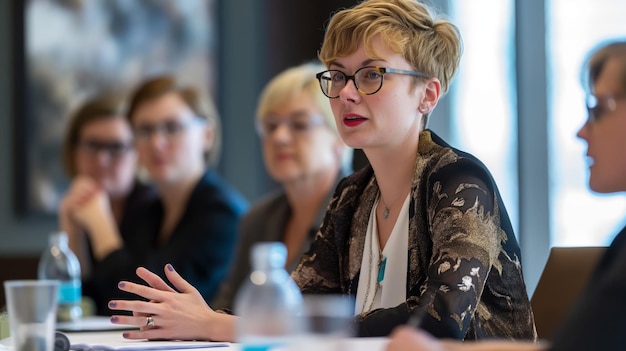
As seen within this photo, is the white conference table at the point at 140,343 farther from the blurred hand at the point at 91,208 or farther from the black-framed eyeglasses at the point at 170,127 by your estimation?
the blurred hand at the point at 91,208

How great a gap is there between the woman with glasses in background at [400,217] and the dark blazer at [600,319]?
46 centimetres

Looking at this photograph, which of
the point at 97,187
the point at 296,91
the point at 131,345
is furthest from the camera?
the point at 97,187

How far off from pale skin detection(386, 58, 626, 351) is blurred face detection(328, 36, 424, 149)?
0.78 meters

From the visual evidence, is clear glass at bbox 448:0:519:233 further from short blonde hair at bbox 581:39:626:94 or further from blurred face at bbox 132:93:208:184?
short blonde hair at bbox 581:39:626:94

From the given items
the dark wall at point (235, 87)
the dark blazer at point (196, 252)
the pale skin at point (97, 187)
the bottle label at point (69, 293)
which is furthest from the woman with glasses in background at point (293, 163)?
the dark wall at point (235, 87)

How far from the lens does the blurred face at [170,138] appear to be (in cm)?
416

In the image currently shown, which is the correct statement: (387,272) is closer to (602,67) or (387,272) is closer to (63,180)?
(602,67)

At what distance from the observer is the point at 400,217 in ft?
6.58

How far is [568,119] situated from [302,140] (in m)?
1.11

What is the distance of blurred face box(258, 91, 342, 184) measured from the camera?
3582mm

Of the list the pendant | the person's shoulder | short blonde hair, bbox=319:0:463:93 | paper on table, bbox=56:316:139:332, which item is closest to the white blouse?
the pendant

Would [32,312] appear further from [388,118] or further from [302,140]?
[302,140]

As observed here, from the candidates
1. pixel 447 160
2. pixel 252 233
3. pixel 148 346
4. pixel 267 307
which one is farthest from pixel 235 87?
pixel 267 307

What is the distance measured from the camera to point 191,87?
4.33m
